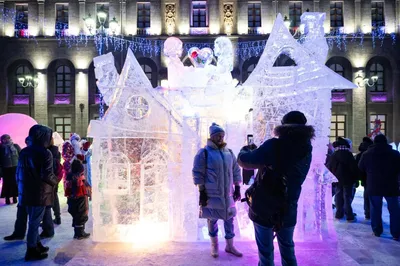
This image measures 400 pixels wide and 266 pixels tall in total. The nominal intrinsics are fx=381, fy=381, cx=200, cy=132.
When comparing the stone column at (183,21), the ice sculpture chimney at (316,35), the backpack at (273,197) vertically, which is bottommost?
the backpack at (273,197)

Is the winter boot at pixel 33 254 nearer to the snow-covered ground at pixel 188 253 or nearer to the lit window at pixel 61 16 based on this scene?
the snow-covered ground at pixel 188 253

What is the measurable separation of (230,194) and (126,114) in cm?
208

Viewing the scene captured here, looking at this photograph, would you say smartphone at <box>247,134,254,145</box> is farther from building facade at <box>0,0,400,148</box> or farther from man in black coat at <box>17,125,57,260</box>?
building facade at <box>0,0,400,148</box>

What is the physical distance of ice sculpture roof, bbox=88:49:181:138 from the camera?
5.90m

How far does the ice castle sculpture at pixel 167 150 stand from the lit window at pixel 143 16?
22185 millimetres

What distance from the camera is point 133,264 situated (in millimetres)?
4977

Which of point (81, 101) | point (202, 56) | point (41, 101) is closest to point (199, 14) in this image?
point (81, 101)

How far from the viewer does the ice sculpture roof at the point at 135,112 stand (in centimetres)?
590

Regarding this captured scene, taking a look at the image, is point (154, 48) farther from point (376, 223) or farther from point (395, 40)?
point (376, 223)

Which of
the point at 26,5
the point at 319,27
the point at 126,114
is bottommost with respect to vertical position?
the point at 126,114

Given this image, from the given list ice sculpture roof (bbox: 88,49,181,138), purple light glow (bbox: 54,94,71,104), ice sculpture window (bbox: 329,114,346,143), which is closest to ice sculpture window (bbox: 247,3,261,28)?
ice sculpture window (bbox: 329,114,346,143)

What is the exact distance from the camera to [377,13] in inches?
1059

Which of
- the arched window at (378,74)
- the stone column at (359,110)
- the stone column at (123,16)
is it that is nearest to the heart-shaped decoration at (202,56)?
the stone column at (123,16)

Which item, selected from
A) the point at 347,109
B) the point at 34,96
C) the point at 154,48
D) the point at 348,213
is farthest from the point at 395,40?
the point at 34,96
